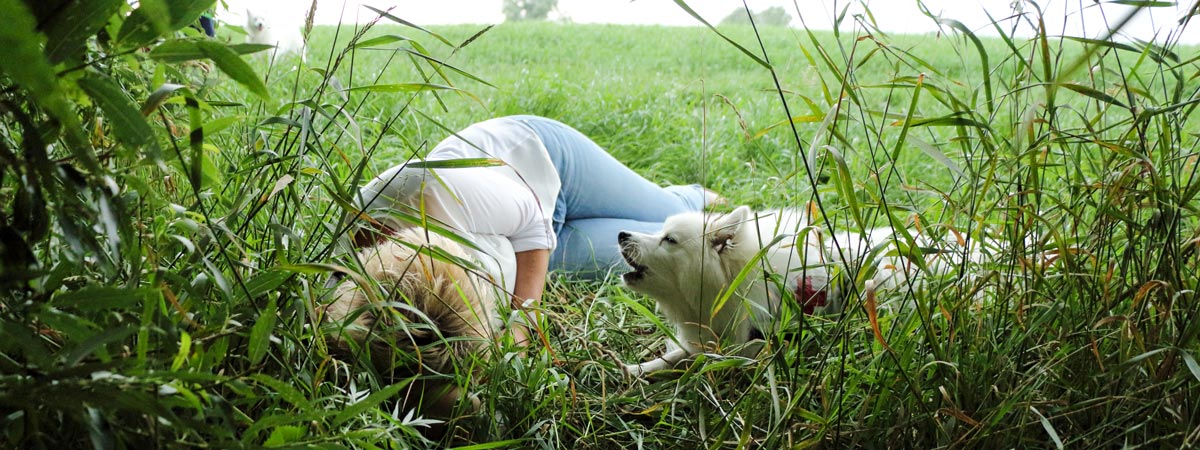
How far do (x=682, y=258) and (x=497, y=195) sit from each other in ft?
1.73

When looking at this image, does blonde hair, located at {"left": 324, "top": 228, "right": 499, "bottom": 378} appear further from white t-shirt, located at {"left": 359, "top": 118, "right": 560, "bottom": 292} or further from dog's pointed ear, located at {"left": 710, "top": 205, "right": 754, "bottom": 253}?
dog's pointed ear, located at {"left": 710, "top": 205, "right": 754, "bottom": 253}

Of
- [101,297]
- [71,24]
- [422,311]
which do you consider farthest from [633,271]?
[71,24]

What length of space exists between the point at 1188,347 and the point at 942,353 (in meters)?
0.32

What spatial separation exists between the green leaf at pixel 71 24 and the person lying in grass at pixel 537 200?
1.49m

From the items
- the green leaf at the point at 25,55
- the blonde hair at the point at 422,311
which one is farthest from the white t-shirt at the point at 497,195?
the green leaf at the point at 25,55

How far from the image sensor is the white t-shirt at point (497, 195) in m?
2.31

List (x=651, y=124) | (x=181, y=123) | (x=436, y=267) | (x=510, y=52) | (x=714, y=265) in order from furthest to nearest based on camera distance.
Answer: (x=510, y=52) < (x=651, y=124) < (x=714, y=265) < (x=436, y=267) < (x=181, y=123)

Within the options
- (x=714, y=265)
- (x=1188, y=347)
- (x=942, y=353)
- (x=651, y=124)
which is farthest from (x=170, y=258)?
(x=651, y=124)

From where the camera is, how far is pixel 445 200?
93.3 inches

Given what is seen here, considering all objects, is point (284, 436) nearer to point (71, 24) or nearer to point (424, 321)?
point (71, 24)

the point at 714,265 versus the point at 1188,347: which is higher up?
the point at 1188,347

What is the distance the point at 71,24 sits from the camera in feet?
2.02

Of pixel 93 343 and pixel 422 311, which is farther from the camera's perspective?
pixel 422 311

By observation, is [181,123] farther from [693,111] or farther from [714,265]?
[693,111]
